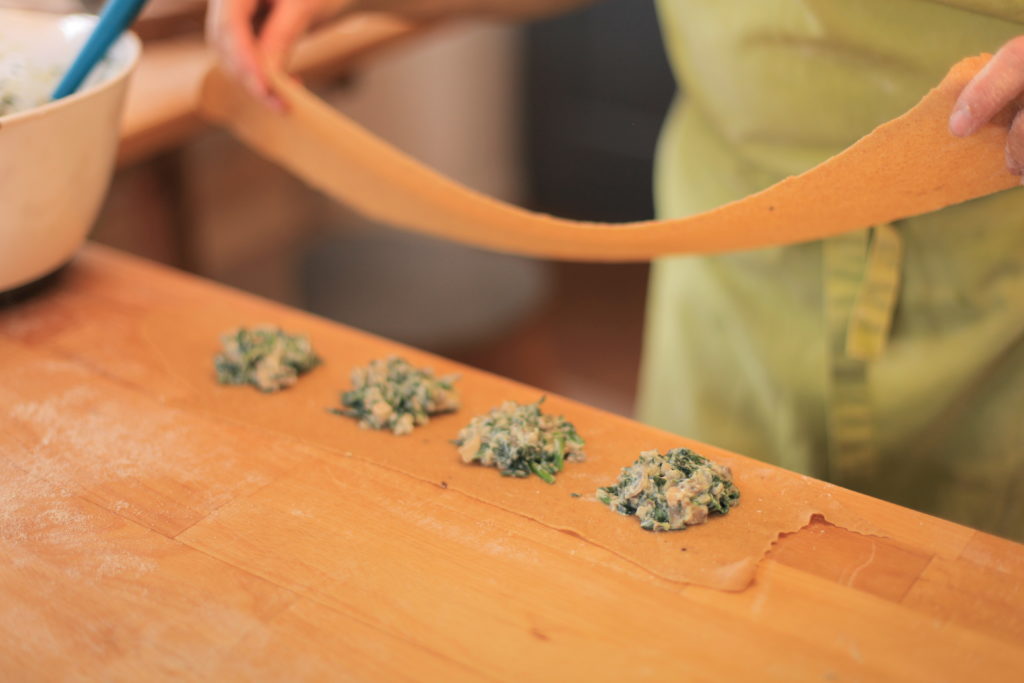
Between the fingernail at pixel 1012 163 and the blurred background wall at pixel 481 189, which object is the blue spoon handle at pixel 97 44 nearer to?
the fingernail at pixel 1012 163

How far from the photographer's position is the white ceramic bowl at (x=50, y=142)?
77 centimetres

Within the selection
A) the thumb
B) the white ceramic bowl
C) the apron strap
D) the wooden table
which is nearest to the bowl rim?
the white ceramic bowl

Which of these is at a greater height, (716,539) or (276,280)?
(716,539)

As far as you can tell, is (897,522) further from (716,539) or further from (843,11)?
(843,11)

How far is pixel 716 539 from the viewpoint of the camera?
60 cm

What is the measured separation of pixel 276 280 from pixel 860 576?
2.20m

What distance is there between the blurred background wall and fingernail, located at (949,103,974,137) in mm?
1170

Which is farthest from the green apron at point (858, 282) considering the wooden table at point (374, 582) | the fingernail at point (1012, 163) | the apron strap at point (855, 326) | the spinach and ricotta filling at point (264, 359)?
the spinach and ricotta filling at point (264, 359)

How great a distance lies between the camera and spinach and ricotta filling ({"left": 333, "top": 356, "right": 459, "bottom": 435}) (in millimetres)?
712

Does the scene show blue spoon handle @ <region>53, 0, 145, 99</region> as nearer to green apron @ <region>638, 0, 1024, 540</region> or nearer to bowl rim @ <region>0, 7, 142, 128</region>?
bowl rim @ <region>0, 7, 142, 128</region>

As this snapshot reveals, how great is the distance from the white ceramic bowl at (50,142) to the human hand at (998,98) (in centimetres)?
62

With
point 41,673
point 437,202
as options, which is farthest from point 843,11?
point 41,673

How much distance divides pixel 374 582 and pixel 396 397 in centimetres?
19

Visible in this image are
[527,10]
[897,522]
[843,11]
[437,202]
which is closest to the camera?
[897,522]
